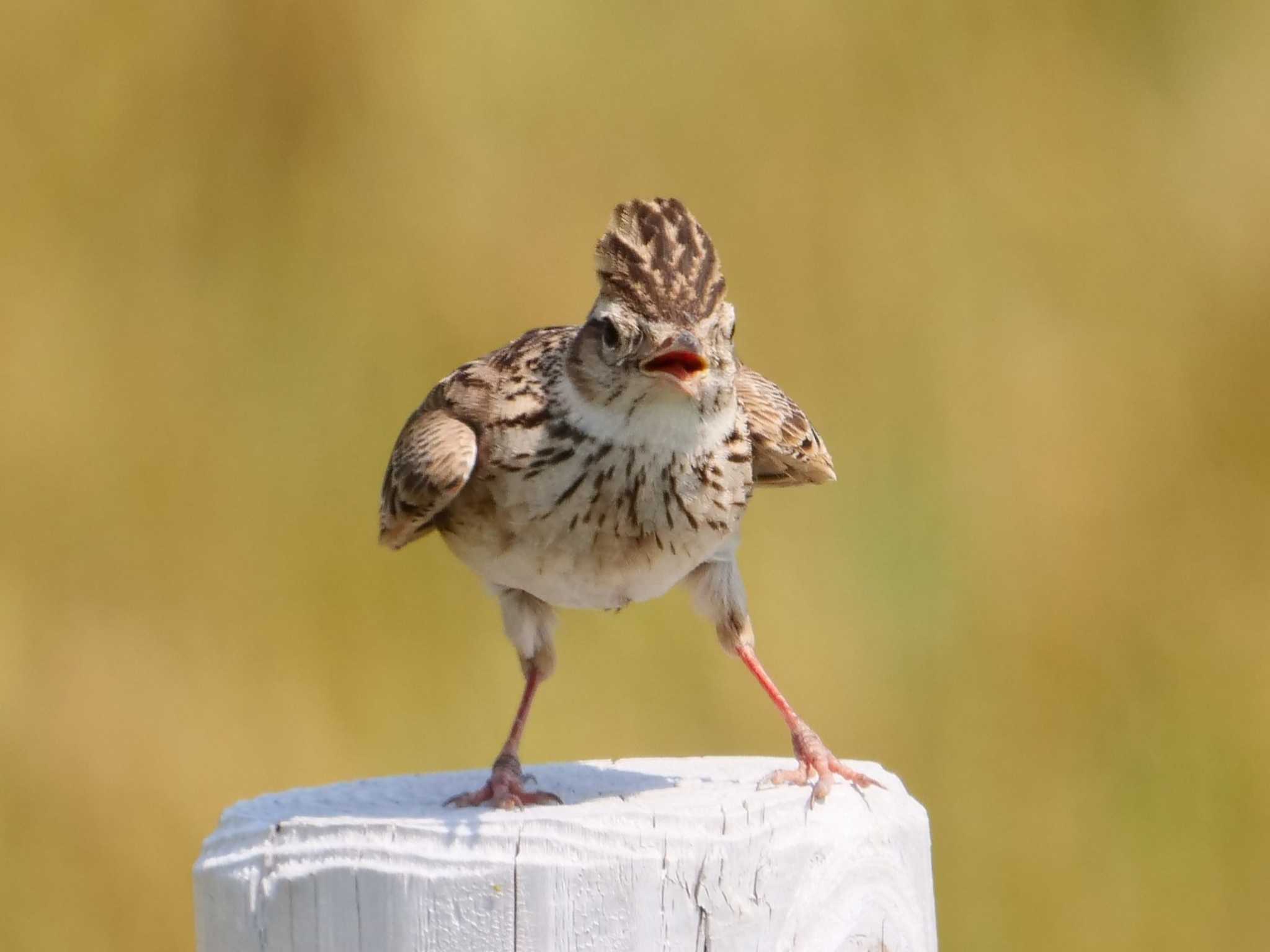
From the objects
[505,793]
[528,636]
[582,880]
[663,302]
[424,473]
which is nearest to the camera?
[582,880]

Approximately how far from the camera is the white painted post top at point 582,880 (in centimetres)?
316

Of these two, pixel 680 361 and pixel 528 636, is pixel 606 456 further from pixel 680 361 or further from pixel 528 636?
pixel 528 636

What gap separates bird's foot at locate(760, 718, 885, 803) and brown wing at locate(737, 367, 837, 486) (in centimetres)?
86

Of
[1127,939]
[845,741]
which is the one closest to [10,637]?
[845,741]

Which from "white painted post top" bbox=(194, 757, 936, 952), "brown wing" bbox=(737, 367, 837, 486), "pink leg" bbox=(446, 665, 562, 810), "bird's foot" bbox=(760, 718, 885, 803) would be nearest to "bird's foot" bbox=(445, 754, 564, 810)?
"pink leg" bbox=(446, 665, 562, 810)

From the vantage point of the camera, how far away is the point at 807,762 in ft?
13.7

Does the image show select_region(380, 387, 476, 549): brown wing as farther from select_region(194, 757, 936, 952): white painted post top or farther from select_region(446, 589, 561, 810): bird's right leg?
select_region(194, 757, 936, 952): white painted post top

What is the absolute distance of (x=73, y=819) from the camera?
6.52 m

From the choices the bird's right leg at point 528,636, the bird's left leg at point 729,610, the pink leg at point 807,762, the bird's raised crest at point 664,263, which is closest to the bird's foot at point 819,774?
the pink leg at point 807,762

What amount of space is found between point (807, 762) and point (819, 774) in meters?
0.31

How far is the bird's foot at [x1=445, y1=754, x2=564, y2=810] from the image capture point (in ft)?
12.5

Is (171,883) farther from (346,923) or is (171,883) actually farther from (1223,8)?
(1223,8)

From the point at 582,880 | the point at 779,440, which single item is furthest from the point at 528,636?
the point at 582,880

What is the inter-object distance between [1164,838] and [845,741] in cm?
112
